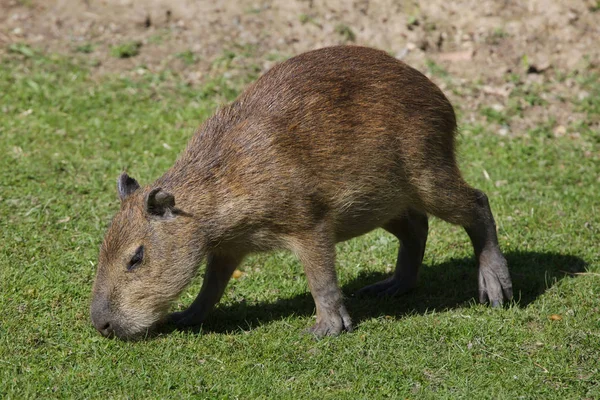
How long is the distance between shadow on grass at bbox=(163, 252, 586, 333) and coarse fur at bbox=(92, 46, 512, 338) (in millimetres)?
233

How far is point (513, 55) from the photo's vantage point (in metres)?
10.2

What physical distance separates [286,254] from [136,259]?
1.89 meters

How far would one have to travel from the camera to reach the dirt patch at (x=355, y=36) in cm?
997

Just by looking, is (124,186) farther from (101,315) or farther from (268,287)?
(268,287)

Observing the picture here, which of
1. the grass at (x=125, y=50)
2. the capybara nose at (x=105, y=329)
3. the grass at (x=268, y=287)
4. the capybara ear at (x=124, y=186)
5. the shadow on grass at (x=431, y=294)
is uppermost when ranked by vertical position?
the capybara ear at (x=124, y=186)

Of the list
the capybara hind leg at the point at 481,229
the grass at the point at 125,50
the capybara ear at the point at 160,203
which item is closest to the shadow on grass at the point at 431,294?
the capybara hind leg at the point at 481,229

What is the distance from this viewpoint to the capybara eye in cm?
556

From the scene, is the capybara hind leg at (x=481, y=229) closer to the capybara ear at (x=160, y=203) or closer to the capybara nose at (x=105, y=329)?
the capybara ear at (x=160, y=203)

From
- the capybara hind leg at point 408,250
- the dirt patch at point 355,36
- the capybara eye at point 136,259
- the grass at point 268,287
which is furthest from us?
the dirt patch at point 355,36

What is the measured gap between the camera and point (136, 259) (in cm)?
558

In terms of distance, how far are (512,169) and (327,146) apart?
3437 mm

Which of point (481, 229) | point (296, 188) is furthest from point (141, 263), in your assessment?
point (481, 229)

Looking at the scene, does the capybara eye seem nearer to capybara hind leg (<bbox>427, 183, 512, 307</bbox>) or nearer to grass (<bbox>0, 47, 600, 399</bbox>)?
grass (<bbox>0, 47, 600, 399</bbox>)

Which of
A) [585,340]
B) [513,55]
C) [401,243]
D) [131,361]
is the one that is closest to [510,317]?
[585,340]
